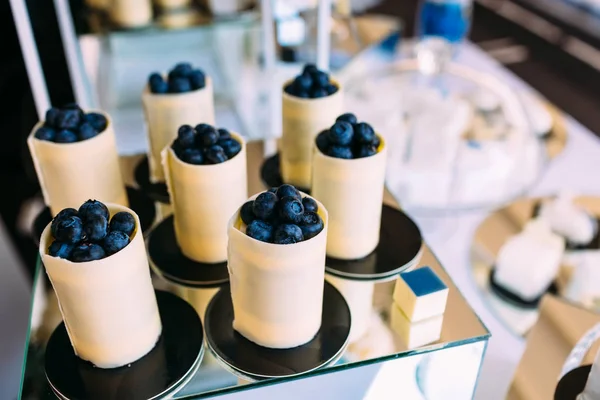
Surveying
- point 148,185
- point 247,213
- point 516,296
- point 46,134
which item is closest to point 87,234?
point 247,213

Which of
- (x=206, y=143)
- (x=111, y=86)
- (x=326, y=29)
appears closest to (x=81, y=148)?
(x=206, y=143)

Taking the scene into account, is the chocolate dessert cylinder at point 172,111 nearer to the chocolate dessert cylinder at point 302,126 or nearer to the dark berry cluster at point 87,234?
the chocolate dessert cylinder at point 302,126

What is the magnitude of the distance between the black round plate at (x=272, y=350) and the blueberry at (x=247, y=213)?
0.50 feet

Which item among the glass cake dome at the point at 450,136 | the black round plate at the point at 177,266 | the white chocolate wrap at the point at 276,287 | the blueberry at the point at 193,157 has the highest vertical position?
the blueberry at the point at 193,157

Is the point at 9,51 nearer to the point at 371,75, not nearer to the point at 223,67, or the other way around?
the point at 223,67

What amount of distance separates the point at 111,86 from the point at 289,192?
109 centimetres

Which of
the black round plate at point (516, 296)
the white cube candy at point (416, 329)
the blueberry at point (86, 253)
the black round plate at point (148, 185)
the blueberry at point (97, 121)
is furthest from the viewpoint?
the black round plate at point (516, 296)

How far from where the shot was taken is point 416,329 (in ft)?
2.41

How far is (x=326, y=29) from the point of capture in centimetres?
110

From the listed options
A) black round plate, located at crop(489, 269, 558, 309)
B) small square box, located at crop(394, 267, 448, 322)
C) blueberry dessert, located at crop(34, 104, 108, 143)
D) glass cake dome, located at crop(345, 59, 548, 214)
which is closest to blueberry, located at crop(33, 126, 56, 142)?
blueberry dessert, located at crop(34, 104, 108, 143)

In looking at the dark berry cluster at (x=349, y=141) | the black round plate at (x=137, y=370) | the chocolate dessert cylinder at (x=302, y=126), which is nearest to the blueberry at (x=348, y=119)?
the dark berry cluster at (x=349, y=141)

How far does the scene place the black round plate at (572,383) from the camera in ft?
2.49

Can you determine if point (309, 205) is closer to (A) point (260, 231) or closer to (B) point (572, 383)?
(A) point (260, 231)

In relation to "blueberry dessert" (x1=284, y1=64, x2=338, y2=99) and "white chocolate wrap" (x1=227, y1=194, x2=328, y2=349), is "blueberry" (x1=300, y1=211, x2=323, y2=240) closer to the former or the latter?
"white chocolate wrap" (x1=227, y1=194, x2=328, y2=349)
